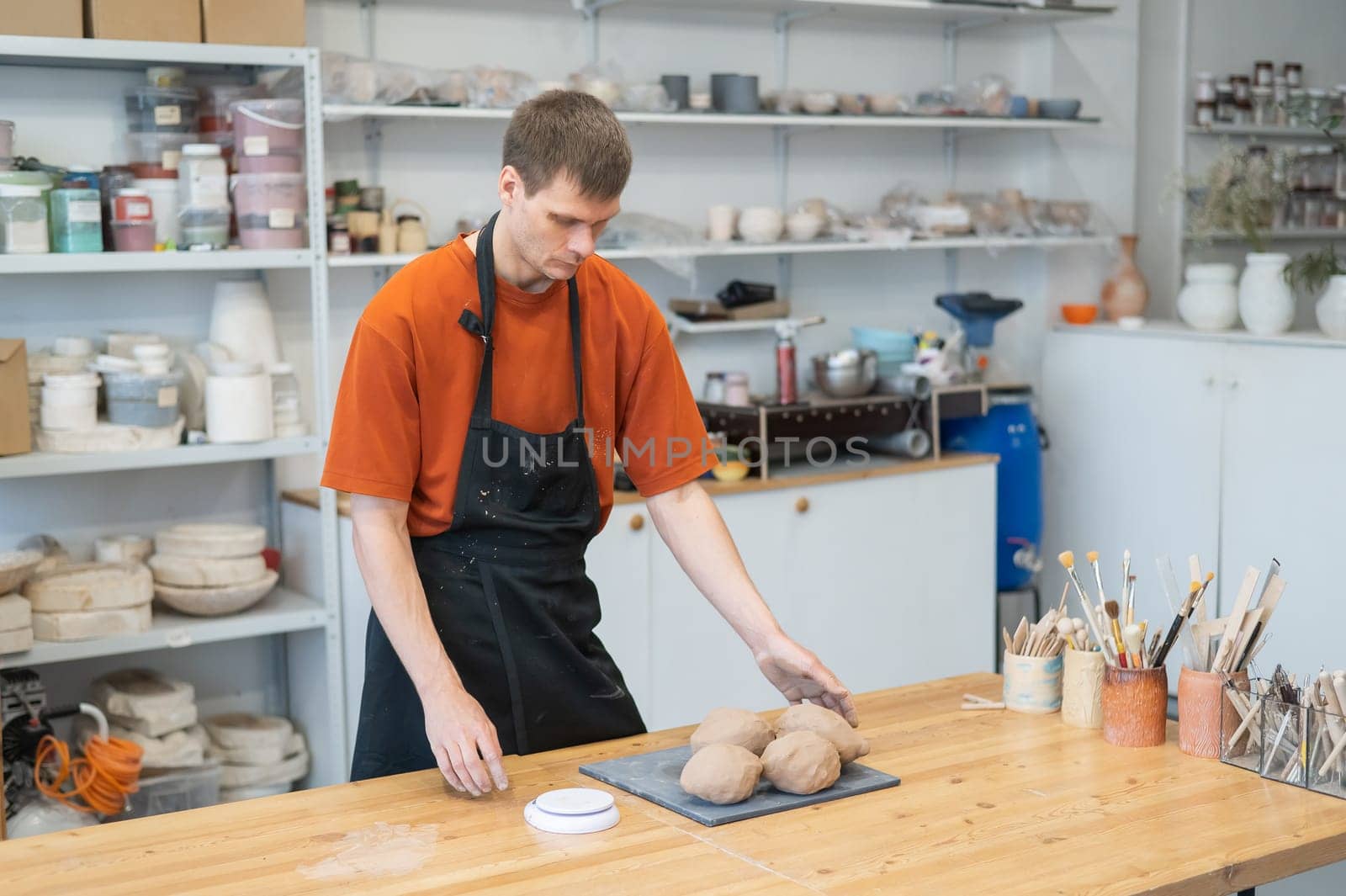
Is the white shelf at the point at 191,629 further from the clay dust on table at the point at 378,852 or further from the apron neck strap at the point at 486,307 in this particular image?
the clay dust on table at the point at 378,852

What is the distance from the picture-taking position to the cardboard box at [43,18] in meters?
3.02

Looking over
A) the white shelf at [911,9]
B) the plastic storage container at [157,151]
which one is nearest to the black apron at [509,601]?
the plastic storage container at [157,151]

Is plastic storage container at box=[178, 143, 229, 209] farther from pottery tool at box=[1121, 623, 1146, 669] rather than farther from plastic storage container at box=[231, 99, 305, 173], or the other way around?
pottery tool at box=[1121, 623, 1146, 669]

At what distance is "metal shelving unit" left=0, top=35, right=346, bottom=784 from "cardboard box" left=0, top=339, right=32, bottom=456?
36mm

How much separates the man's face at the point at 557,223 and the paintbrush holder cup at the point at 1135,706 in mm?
946

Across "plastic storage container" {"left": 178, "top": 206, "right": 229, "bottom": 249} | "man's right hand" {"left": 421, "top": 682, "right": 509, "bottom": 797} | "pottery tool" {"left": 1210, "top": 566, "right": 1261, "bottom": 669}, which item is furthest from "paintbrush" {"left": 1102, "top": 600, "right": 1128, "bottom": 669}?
"plastic storage container" {"left": 178, "top": 206, "right": 229, "bottom": 249}

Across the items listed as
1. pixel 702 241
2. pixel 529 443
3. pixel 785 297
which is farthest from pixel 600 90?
pixel 529 443

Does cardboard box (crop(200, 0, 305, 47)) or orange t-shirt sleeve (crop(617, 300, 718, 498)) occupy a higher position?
cardboard box (crop(200, 0, 305, 47))

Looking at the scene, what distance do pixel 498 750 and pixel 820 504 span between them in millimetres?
2386

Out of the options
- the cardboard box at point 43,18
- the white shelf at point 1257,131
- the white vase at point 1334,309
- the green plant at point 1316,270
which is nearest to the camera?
the cardboard box at point 43,18

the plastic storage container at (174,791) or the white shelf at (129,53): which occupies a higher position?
the white shelf at (129,53)

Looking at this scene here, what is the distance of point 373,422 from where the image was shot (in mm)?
1995

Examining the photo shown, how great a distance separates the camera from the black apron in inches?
84.0

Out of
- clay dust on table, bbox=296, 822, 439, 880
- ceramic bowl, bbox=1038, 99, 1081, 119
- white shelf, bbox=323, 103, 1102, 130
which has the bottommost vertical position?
clay dust on table, bbox=296, 822, 439, 880
